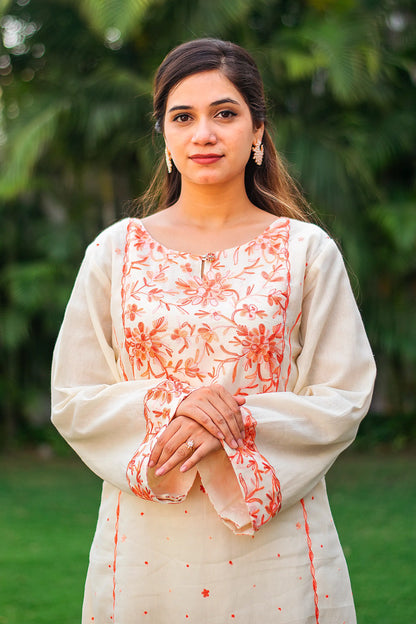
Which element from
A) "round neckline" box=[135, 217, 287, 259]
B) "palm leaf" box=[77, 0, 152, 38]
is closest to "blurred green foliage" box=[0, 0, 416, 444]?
"palm leaf" box=[77, 0, 152, 38]

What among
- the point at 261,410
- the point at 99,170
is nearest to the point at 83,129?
the point at 99,170

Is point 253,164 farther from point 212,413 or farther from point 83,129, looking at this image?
point 83,129

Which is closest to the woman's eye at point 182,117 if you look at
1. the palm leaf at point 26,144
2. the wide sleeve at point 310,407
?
the wide sleeve at point 310,407

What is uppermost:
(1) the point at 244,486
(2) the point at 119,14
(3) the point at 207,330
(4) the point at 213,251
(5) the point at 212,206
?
(2) the point at 119,14

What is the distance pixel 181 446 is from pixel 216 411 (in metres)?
0.11

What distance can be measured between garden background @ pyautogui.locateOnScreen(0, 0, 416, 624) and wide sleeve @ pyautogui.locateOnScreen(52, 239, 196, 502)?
4.89 meters

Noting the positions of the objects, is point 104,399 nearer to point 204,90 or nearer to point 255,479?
point 255,479

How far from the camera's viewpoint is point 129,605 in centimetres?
214

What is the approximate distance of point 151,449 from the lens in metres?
2.04

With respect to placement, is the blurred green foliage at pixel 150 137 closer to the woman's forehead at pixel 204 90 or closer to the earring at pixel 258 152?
the earring at pixel 258 152

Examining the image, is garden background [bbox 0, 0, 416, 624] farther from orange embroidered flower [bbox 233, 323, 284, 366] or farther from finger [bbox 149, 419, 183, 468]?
finger [bbox 149, 419, 183, 468]

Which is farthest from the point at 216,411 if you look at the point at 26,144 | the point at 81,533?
the point at 26,144

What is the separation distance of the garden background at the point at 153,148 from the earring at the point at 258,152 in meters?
4.77

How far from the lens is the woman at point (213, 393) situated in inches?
81.8
